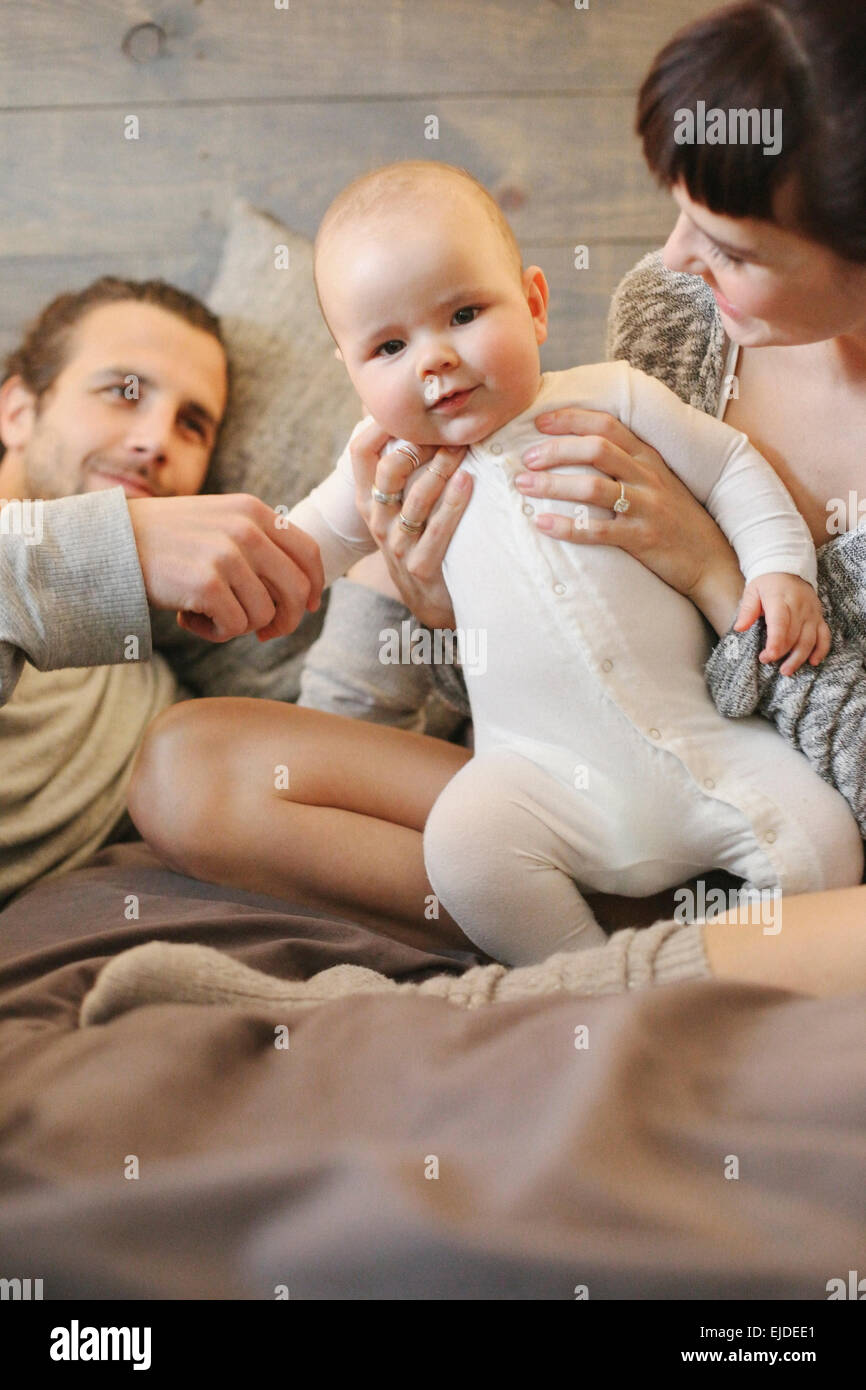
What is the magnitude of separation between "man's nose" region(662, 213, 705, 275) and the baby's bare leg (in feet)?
1.74

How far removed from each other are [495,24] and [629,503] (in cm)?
107

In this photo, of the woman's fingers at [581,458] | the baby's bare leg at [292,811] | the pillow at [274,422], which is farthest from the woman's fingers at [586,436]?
the pillow at [274,422]

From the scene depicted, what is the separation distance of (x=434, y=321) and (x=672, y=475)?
257 millimetres

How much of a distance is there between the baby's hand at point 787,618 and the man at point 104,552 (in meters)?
0.38

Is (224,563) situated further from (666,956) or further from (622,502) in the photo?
(666,956)

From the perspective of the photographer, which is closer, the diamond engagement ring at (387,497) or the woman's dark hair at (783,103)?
the woman's dark hair at (783,103)

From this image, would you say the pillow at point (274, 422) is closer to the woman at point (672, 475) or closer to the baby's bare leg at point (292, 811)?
the woman at point (672, 475)

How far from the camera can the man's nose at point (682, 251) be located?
888 mm

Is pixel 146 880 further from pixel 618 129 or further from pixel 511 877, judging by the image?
pixel 618 129

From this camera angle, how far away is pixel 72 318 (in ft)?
5.18

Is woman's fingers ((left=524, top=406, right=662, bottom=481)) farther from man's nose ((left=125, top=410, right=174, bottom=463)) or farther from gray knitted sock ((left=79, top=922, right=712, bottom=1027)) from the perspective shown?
man's nose ((left=125, top=410, right=174, bottom=463))
